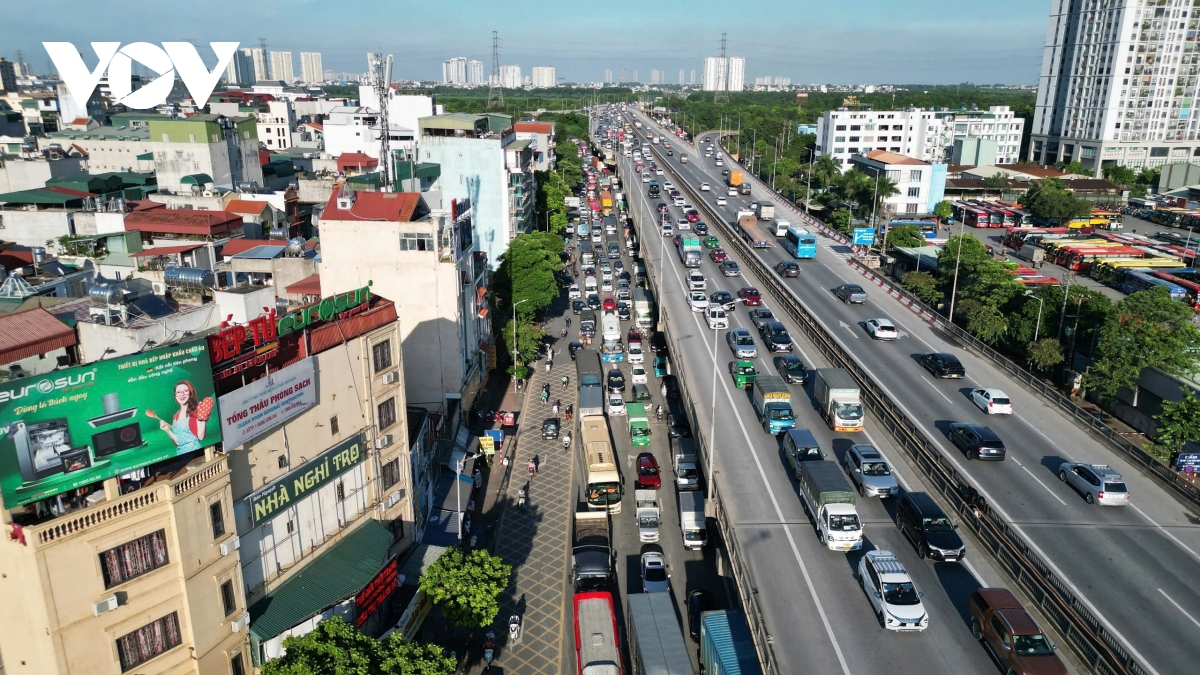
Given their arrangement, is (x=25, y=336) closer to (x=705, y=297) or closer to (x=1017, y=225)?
(x=705, y=297)

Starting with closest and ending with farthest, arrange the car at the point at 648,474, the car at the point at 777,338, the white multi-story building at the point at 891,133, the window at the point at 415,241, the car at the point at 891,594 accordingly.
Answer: the car at the point at 891,594 → the car at the point at 648,474 → the window at the point at 415,241 → the car at the point at 777,338 → the white multi-story building at the point at 891,133

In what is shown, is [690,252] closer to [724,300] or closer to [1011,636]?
[724,300]

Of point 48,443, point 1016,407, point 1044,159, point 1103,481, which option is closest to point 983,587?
point 1103,481

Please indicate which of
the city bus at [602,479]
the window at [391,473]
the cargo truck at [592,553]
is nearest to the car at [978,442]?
the city bus at [602,479]

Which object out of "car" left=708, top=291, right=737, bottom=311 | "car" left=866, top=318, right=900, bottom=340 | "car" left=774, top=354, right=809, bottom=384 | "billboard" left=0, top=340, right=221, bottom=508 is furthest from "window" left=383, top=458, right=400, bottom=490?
"car" left=866, top=318, right=900, bottom=340

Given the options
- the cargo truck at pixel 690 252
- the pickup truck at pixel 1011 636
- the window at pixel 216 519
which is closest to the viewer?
the window at pixel 216 519

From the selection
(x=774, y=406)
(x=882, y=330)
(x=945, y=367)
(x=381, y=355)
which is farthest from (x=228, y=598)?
(x=882, y=330)

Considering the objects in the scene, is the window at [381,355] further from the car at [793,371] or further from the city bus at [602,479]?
the car at [793,371]
